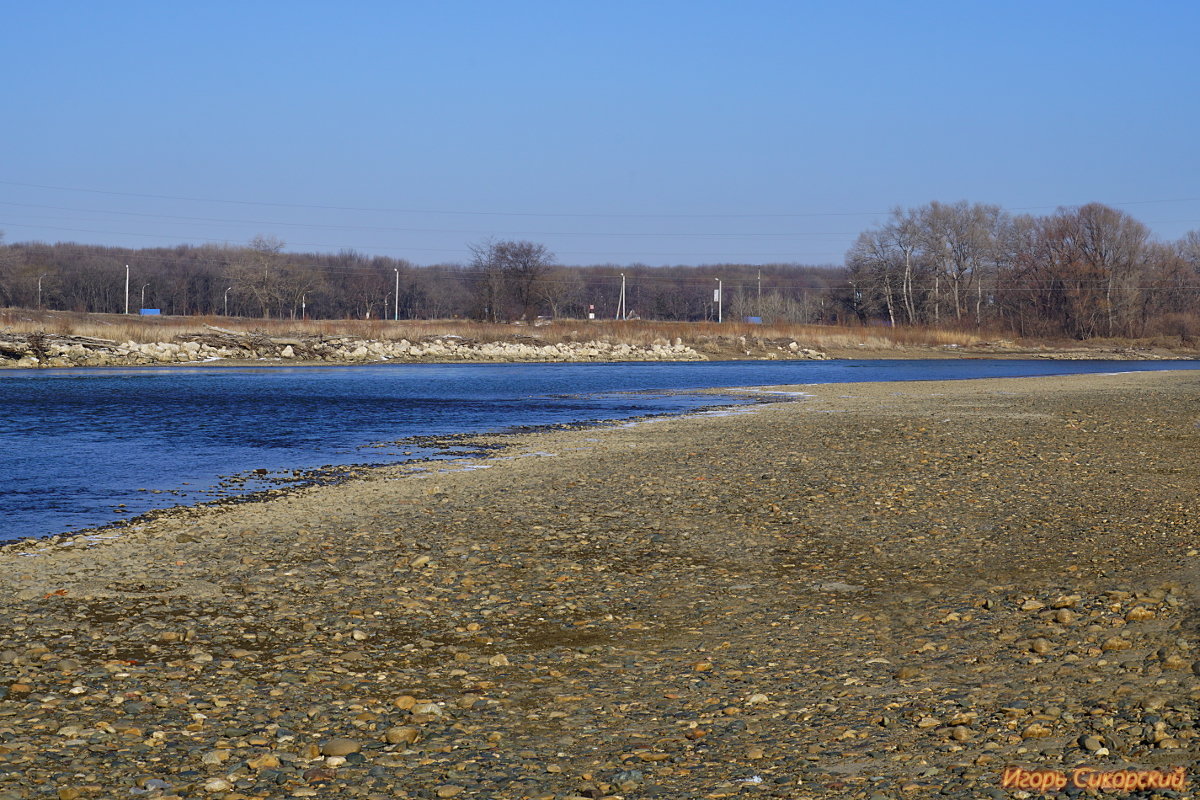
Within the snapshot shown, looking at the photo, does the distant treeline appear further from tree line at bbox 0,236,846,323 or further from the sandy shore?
the sandy shore

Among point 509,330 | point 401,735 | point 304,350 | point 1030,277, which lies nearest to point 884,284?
point 1030,277

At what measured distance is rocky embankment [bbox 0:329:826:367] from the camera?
52406 millimetres

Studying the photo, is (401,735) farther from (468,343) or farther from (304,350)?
(468,343)

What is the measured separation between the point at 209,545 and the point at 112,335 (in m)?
52.4

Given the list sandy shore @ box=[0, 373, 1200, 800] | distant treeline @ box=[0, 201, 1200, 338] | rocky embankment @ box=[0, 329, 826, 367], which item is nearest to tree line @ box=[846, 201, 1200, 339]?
distant treeline @ box=[0, 201, 1200, 338]

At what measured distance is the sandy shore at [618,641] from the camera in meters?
5.22

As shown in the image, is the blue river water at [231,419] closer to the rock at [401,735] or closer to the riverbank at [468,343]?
the riverbank at [468,343]

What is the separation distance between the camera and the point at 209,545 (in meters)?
10.6

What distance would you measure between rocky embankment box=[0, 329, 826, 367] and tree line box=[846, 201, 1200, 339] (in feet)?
111

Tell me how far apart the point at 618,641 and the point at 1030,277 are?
10845cm

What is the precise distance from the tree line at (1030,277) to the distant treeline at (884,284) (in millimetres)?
134

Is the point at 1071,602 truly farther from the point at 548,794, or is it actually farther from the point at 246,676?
the point at 246,676

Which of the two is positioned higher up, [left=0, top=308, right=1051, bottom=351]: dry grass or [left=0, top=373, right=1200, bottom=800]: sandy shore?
[left=0, top=308, right=1051, bottom=351]: dry grass

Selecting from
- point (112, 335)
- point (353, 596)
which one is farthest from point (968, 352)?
point (353, 596)
